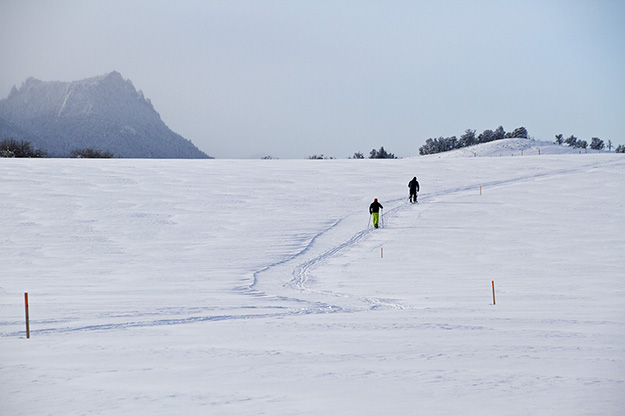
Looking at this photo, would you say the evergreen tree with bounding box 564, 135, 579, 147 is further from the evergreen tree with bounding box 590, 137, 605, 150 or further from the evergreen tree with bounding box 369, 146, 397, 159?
the evergreen tree with bounding box 369, 146, 397, 159

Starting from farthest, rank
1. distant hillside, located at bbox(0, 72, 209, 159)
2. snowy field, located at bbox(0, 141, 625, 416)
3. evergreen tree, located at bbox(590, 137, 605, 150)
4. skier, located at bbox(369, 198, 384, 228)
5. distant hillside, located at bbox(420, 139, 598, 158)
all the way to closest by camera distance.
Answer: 1. distant hillside, located at bbox(0, 72, 209, 159)
2. evergreen tree, located at bbox(590, 137, 605, 150)
3. distant hillside, located at bbox(420, 139, 598, 158)
4. skier, located at bbox(369, 198, 384, 228)
5. snowy field, located at bbox(0, 141, 625, 416)

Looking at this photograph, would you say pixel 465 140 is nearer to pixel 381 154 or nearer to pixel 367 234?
pixel 381 154

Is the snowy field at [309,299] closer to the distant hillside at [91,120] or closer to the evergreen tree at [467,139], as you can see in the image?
the evergreen tree at [467,139]

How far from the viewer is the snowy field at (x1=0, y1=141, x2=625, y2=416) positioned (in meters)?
6.47

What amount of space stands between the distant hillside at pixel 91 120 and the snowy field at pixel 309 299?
111 m

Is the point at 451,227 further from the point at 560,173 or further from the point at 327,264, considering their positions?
the point at 560,173

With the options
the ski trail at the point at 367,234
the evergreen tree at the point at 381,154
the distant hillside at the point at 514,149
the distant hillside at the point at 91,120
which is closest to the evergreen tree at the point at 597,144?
the distant hillside at the point at 514,149

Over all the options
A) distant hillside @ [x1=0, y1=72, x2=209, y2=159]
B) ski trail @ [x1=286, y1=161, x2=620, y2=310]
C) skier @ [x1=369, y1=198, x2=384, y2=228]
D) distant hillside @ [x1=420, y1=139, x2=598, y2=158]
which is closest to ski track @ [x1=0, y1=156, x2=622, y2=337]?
ski trail @ [x1=286, y1=161, x2=620, y2=310]

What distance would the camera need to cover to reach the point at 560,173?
36.2 metres

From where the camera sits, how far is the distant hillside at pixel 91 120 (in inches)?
5389

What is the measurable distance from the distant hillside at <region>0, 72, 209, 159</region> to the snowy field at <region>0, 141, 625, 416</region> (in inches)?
4368

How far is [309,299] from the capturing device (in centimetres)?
1240

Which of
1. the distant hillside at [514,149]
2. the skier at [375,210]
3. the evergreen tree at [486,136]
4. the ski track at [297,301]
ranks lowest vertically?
the ski track at [297,301]

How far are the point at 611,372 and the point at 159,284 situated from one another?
10.2 metres
